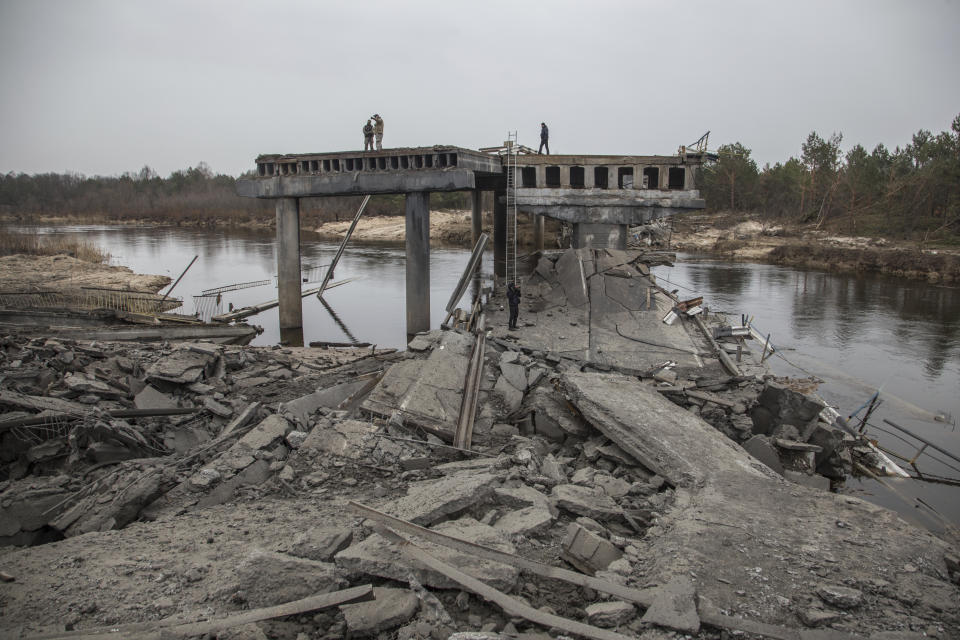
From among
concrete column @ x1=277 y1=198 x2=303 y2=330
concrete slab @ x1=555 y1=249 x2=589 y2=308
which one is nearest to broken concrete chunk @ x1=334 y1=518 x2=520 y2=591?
concrete slab @ x1=555 y1=249 x2=589 y2=308

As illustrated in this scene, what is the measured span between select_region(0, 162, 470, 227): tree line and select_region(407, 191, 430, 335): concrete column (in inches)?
1829

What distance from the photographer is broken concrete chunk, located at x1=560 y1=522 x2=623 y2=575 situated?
527 cm

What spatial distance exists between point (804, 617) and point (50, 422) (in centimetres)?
953

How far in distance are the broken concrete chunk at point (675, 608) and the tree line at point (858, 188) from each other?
44481 millimetres

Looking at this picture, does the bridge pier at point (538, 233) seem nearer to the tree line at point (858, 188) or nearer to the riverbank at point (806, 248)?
the riverbank at point (806, 248)

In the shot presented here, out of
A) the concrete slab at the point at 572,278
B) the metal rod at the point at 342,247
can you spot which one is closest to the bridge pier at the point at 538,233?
the metal rod at the point at 342,247

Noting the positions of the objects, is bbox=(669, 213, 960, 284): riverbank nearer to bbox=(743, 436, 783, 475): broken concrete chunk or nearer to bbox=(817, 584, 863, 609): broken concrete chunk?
bbox=(743, 436, 783, 475): broken concrete chunk

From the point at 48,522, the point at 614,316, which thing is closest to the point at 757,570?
the point at 48,522

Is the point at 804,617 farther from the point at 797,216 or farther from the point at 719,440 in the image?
the point at 797,216

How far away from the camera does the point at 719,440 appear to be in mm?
8492

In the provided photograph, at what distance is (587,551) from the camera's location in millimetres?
5316

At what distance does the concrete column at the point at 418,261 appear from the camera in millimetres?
19547

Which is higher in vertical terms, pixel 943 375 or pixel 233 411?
pixel 233 411

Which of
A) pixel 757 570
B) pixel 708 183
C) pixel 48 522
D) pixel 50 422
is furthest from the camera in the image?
pixel 708 183
